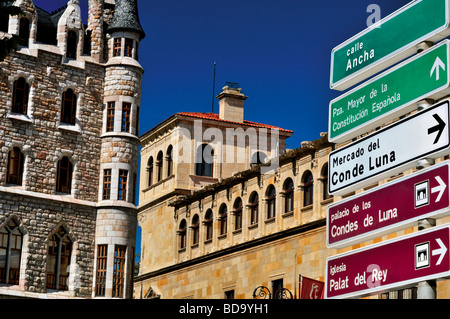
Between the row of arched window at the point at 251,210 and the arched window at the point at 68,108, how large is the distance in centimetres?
1036

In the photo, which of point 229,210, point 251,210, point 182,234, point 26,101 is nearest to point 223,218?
point 229,210

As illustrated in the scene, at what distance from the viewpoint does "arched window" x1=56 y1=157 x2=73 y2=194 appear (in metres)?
35.2

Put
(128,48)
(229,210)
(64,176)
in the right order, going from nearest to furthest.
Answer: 1. (64,176)
2. (128,48)
3. (229,210)

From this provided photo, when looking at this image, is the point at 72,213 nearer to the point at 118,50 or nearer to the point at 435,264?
the point at 118,50

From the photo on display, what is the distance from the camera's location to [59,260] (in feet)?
113

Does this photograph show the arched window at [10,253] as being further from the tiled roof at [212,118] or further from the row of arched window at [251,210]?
the tiled roof at [212,118]

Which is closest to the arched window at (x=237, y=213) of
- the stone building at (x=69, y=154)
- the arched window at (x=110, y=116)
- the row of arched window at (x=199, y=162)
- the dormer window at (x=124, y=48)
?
the row of arched window at (x=199, y=162)

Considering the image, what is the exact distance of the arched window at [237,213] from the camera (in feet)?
143

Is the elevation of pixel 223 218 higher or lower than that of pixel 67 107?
lower

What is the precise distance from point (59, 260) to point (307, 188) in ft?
37.3

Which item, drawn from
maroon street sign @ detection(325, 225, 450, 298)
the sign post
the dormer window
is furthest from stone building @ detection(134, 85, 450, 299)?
maroon street sign @ detection(325, 225, 450, 298)

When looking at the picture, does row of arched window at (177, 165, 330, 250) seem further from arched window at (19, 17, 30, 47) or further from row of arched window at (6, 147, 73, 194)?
arched window at (19, 17, 30, 47)

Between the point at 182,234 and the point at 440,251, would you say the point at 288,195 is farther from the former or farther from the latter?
the point at 440,251

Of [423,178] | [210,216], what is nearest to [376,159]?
[423,178]
